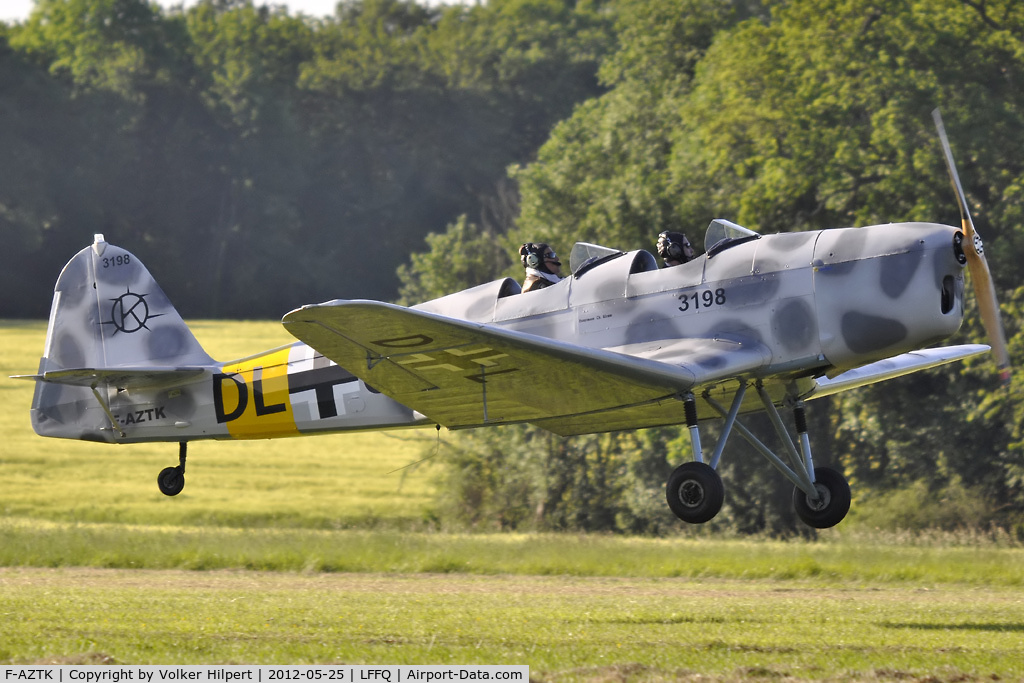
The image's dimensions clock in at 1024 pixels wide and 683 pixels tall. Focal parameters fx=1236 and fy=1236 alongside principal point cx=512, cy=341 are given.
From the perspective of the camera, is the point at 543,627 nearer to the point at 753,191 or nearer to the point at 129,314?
the point at 129,314

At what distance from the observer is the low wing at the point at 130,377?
42.3 ft

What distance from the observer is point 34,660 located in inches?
358

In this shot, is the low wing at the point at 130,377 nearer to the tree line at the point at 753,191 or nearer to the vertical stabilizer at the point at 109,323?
the vertical stabilizer at the point at 109,323

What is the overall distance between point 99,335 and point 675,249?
6722mm

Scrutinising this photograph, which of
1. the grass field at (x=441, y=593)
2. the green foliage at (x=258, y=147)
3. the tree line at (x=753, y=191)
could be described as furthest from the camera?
the green foliage at (x=258, y=147)

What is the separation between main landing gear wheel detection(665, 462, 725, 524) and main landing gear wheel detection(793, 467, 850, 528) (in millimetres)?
1408

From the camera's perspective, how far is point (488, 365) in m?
10.4

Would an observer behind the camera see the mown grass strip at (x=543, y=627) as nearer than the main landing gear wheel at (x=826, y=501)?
Yes

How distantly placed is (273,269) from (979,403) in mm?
45050

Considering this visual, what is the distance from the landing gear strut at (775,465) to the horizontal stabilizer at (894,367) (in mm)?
1106

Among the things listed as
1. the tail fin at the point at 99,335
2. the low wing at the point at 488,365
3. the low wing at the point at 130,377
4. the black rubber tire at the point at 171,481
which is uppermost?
the tail fin at the point at 99,335

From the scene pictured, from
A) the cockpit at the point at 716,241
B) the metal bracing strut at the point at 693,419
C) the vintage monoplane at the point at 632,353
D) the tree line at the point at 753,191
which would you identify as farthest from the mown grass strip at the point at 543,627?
the tree line at the point at 753,191

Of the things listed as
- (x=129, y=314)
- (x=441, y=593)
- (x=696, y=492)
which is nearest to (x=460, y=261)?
(x=441, y=593)

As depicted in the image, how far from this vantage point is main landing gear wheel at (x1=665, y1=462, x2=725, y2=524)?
33.2ft
